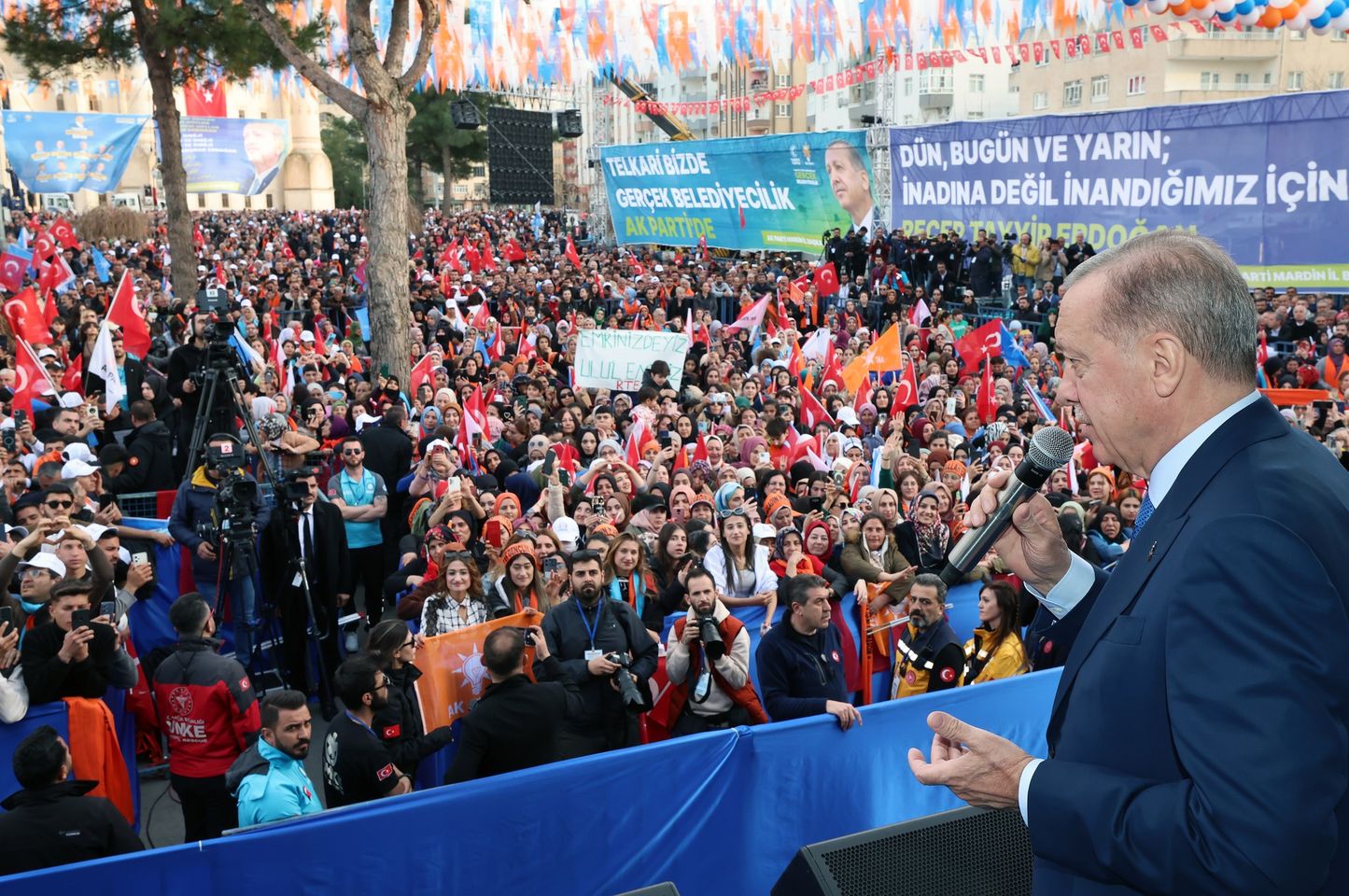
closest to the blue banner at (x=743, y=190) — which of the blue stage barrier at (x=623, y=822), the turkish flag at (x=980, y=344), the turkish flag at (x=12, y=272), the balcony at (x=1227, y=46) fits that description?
the turkish flag at (x=980, y=344)

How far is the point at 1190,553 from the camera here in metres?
1.40

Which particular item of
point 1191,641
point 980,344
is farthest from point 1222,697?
point 980,344

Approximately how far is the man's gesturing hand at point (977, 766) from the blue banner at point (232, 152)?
136 feet

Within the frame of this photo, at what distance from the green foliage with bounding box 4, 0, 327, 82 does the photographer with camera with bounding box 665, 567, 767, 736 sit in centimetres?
1596

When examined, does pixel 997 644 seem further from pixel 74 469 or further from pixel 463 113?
pixel 463 113

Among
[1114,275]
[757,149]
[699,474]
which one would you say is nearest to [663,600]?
[699,474]

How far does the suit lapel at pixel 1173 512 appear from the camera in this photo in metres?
1.49

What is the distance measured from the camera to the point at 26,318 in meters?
14.0

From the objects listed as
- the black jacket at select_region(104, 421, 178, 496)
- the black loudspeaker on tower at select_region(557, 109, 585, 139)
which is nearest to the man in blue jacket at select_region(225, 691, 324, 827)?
the black jacket at select_region(104, 421, 178, 496)

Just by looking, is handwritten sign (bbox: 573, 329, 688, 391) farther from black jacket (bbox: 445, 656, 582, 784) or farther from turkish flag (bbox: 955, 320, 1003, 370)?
black jacket (bbox: 445, 656, 582, 784)

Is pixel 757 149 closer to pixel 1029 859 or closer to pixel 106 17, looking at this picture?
pixel 106 17

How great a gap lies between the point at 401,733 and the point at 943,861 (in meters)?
3.20

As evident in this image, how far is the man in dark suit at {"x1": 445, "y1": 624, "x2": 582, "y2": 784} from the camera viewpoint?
5.08 meters

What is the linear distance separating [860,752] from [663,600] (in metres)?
2.32
